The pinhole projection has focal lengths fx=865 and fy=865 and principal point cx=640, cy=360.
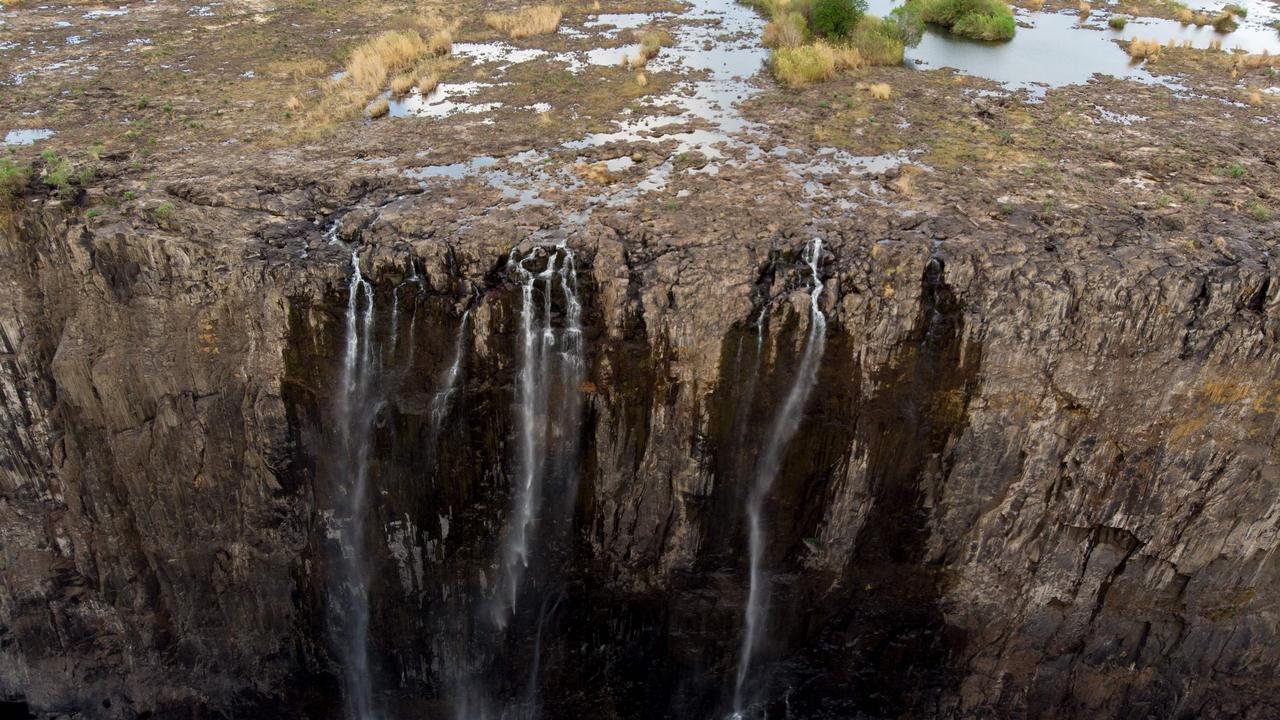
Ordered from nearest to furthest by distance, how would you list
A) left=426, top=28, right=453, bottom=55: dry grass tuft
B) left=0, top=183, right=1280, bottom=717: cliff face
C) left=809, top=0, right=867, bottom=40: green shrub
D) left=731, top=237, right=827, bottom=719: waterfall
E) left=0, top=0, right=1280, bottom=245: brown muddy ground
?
1. left=0, top=183, right=1280, bottom=717: cliff face
2. left=731, top=237, right=827, bottom=719: waterfall
3. left=0, top=0, right=1280, bottom=245: brown muddy ground
4. left=809, top=0, right=867, bottom=40: green shrub
5. left=426, top=28, right=453, bottom=55: dry grass tuft

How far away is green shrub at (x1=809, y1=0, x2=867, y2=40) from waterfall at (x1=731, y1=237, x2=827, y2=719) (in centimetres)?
1391

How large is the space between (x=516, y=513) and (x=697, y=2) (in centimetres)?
2457

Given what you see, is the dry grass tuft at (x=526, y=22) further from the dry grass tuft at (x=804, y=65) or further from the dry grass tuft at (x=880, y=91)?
the dry grass tuft at (x=880, y=91)

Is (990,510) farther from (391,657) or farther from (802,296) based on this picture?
(391,657)

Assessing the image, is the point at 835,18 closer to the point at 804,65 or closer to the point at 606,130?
the point at 804,65

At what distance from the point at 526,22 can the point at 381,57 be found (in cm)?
606

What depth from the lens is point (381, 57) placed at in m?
26.2

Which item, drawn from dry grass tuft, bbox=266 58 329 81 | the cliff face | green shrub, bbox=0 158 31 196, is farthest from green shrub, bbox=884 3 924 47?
green shrub, bbox=0 158 31 196

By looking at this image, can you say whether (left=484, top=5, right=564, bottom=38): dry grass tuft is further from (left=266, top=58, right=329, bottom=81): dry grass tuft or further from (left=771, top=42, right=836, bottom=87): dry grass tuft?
(left=771, top=42, right=836, bottom=87): dry grass tuft

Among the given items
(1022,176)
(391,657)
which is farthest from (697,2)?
(391,657)

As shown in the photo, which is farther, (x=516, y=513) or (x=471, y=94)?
(x=471, y=94)

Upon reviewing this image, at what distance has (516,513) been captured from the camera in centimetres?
1666

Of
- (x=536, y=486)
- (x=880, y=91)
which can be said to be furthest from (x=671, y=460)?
(x=880, y=91)

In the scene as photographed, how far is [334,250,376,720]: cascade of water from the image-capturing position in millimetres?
15695
